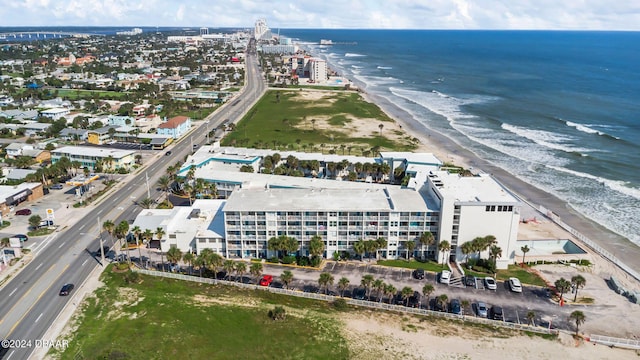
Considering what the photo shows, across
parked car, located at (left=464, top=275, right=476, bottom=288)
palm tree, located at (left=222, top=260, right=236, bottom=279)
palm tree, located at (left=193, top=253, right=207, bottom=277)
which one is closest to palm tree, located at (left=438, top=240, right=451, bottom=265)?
parked car, located at (left=464, top=275, right=476, bottom=288)

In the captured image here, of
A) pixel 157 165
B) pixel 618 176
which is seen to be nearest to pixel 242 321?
pixel 157 165

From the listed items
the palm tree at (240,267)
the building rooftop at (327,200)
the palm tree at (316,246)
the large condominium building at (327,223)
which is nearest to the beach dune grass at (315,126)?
the building rooftop at (327,200)

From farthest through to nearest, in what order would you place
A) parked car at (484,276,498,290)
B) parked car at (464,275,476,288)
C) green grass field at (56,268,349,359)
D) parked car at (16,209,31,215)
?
1. parked car at (16,209,31,215)
2. parked car at (464,275,476,288)
3. parked car at (484,276,498,290)
4. green grass field at (56,268,349,359)

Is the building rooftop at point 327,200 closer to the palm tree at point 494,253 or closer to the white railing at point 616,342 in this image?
the palm tree at point 494,253

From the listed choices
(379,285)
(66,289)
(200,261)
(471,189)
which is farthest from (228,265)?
(471,189)

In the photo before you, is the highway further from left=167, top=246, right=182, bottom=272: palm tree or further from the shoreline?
the shoreline

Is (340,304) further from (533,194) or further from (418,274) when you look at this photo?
(533,194)
